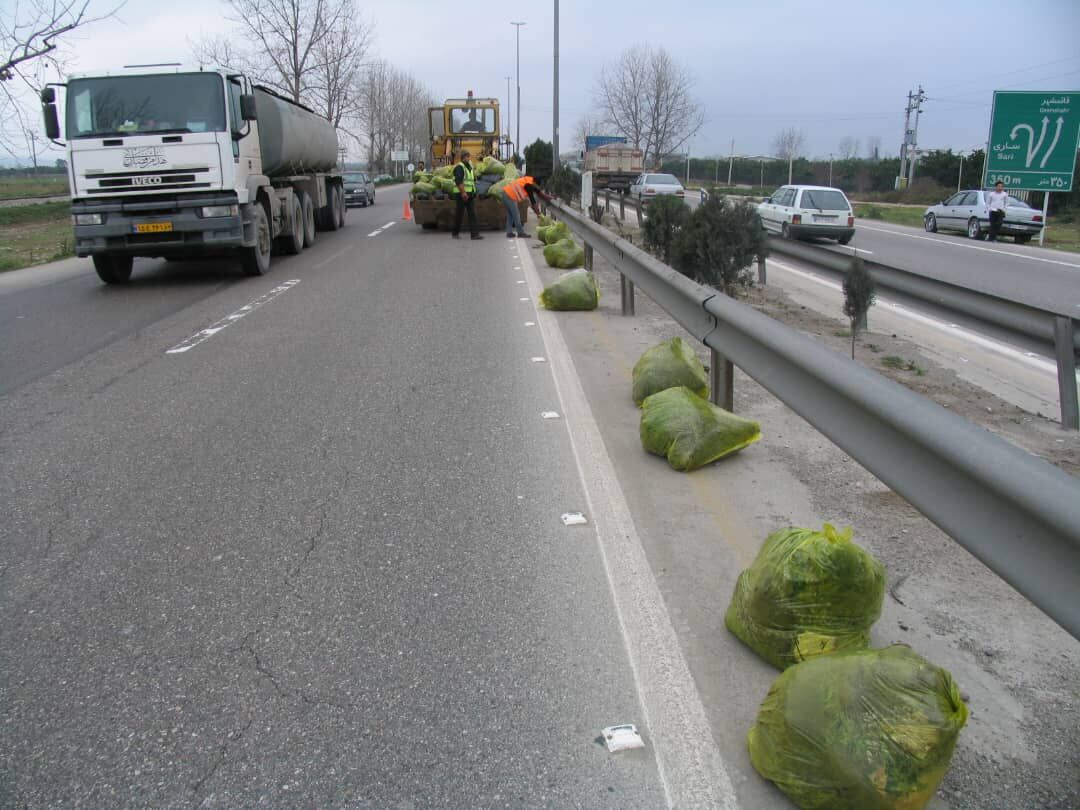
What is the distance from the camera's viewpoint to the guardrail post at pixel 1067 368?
236 inches

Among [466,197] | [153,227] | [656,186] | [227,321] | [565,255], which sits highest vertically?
[656,186]

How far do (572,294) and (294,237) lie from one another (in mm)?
8178

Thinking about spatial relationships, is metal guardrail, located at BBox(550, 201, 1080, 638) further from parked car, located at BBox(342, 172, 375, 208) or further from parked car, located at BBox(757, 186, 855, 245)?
parked car, located at BBox(342, 172, 375, 208)

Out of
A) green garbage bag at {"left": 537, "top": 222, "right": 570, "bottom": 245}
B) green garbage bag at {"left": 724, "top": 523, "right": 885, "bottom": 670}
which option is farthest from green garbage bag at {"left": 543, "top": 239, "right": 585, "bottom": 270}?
green garbage bag at {"left": 724, "top": 523, "right": 885, "bottom": 670}

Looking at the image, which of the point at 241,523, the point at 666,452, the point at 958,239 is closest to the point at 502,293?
the point at 666,452

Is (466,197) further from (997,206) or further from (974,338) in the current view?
(997,206)

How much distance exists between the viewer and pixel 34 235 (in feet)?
79.2

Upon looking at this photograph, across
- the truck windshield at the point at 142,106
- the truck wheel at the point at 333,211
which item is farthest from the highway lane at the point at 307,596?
the truck wheel at the point at 333,211

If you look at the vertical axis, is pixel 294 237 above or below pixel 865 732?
above

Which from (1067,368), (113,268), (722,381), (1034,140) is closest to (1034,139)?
(1034,140)

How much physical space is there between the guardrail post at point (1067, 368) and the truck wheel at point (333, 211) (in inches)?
719

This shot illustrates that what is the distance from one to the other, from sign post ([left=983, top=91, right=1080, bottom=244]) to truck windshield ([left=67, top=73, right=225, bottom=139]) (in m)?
23.1

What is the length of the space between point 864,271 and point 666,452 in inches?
175

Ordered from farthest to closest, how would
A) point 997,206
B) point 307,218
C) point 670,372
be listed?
point 997,206 → point 307,218 → point 670,372
